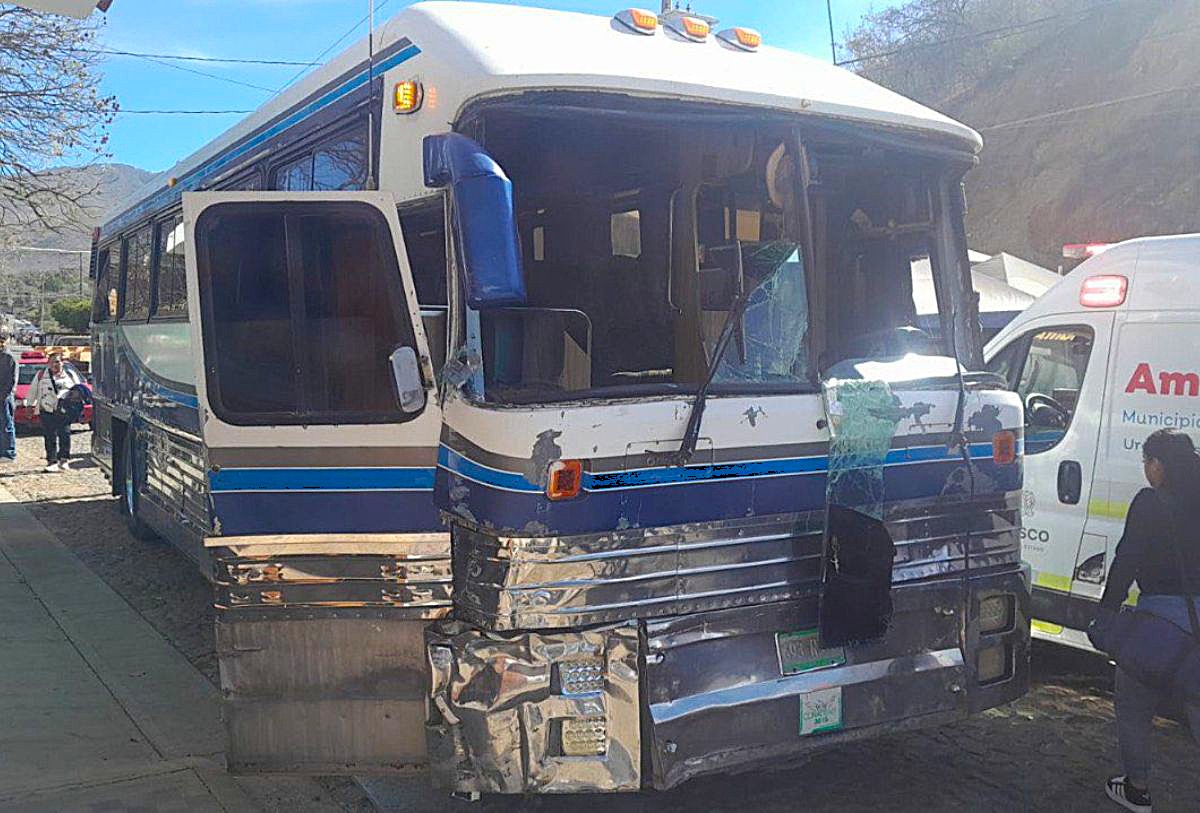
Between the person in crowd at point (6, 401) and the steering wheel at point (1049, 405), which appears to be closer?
the steering wheel at point (1049, 405)

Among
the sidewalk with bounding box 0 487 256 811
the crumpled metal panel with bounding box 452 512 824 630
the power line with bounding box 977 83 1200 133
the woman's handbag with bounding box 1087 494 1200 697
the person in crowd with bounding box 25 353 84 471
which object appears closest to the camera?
the crumpled metal panel with bounding box 452 512 824 630

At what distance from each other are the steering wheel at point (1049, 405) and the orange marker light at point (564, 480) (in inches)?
148

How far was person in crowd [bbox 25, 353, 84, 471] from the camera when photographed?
1423 centimetres

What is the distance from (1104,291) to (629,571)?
3834mm

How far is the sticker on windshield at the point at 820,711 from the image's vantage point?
393cm

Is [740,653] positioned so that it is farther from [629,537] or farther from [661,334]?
[661,334]

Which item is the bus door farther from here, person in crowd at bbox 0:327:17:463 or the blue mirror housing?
person in crowd at bbox 0:327:17:463

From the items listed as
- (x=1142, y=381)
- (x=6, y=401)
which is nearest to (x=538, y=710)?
(x=1142, y=381)

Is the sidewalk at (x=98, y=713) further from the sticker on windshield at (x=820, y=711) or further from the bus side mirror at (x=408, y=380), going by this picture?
the sticker on windshield at (x=820, y=711)

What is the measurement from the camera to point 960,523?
4.34 meters

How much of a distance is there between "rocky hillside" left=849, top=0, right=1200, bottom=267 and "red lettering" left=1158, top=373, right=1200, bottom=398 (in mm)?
23861

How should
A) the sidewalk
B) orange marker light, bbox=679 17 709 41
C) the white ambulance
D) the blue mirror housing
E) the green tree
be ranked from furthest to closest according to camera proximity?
1. the green tree
2. the white ambulance
3. the sidewalk
4. orange marker light, bbox=679 17 709 41
5. the blue mirror housing

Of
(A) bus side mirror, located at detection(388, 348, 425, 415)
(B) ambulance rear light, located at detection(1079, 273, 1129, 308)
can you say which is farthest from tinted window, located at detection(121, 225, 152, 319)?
(B) ambulance rear light, located at detection(1079, 273, 1129, 308)

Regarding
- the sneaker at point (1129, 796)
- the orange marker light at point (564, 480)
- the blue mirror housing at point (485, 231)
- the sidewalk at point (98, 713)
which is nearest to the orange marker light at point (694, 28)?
the blue mirror housing at point (485, 231)
